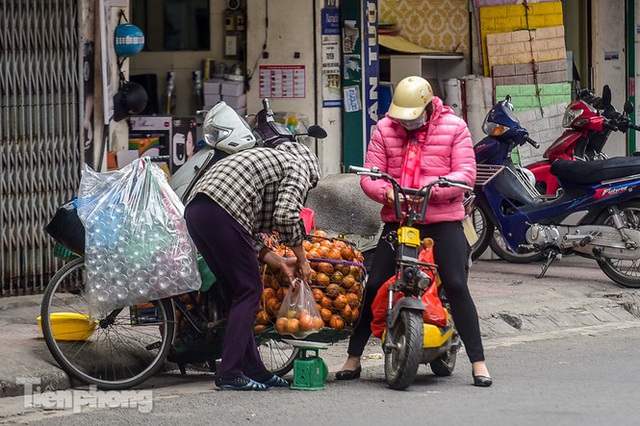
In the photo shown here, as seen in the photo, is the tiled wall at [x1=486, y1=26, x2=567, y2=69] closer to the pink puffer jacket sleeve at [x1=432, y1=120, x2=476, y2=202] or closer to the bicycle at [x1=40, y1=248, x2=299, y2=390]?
the pink puffer jacket sleeve at [x1=432, y1=120, x2=476, y2=202]

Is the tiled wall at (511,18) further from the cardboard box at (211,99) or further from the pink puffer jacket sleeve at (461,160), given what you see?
the pink puffer jacket sleeve at (461,160)

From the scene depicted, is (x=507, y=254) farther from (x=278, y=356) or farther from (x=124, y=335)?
(x=124, y=335)

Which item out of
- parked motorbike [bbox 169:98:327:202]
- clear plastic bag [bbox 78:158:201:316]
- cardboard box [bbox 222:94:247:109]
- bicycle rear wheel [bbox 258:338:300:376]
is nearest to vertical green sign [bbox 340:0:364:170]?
cardboard box [bbox 222:94:247:109]

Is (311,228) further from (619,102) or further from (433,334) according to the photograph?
(619,102)

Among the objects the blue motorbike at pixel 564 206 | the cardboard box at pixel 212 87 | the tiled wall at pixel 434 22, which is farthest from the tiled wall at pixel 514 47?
the cardboard box at pixel 212 87

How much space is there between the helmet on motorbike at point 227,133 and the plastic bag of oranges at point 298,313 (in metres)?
1.14

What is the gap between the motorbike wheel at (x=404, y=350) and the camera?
7570 millimetres

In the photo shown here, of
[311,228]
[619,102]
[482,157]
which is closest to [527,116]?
[482,157]

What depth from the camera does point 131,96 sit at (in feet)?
36.7

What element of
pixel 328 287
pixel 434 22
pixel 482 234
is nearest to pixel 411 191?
pixel 328 287

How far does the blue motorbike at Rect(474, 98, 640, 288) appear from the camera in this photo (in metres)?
11.9

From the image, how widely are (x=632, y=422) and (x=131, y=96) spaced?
589 centimetres

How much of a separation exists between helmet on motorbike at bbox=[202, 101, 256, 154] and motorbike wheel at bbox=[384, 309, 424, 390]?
5.29ft

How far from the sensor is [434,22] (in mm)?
14492
